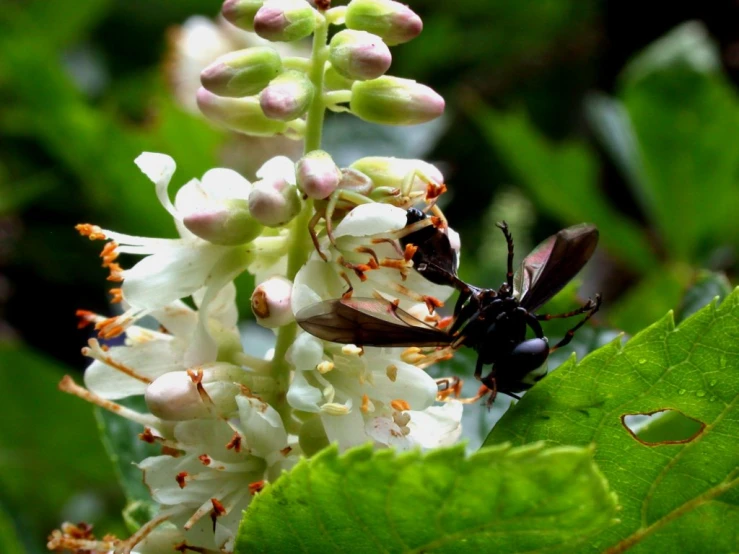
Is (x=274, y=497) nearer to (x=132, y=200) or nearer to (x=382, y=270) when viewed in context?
(x=382, y=270)

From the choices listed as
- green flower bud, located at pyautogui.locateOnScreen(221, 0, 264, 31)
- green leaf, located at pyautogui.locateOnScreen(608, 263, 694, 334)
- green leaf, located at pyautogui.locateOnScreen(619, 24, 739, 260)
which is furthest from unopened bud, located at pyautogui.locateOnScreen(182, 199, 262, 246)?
green leaf, located at pyautogui.locateOnScreen(619, 24, 739, 260)

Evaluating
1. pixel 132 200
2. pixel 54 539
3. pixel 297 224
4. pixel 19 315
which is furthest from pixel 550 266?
pixel 19 315

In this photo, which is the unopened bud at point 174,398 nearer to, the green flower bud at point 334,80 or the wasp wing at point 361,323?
the wasp wing at point 361,323

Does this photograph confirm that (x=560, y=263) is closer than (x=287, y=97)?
No

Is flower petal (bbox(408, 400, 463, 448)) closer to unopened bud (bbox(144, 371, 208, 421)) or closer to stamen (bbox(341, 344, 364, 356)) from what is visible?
stamen (bbox(341, 344, 364, 356))

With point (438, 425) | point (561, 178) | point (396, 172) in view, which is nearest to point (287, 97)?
point (396, 172)

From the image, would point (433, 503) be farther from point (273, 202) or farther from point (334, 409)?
point (273, 202)
